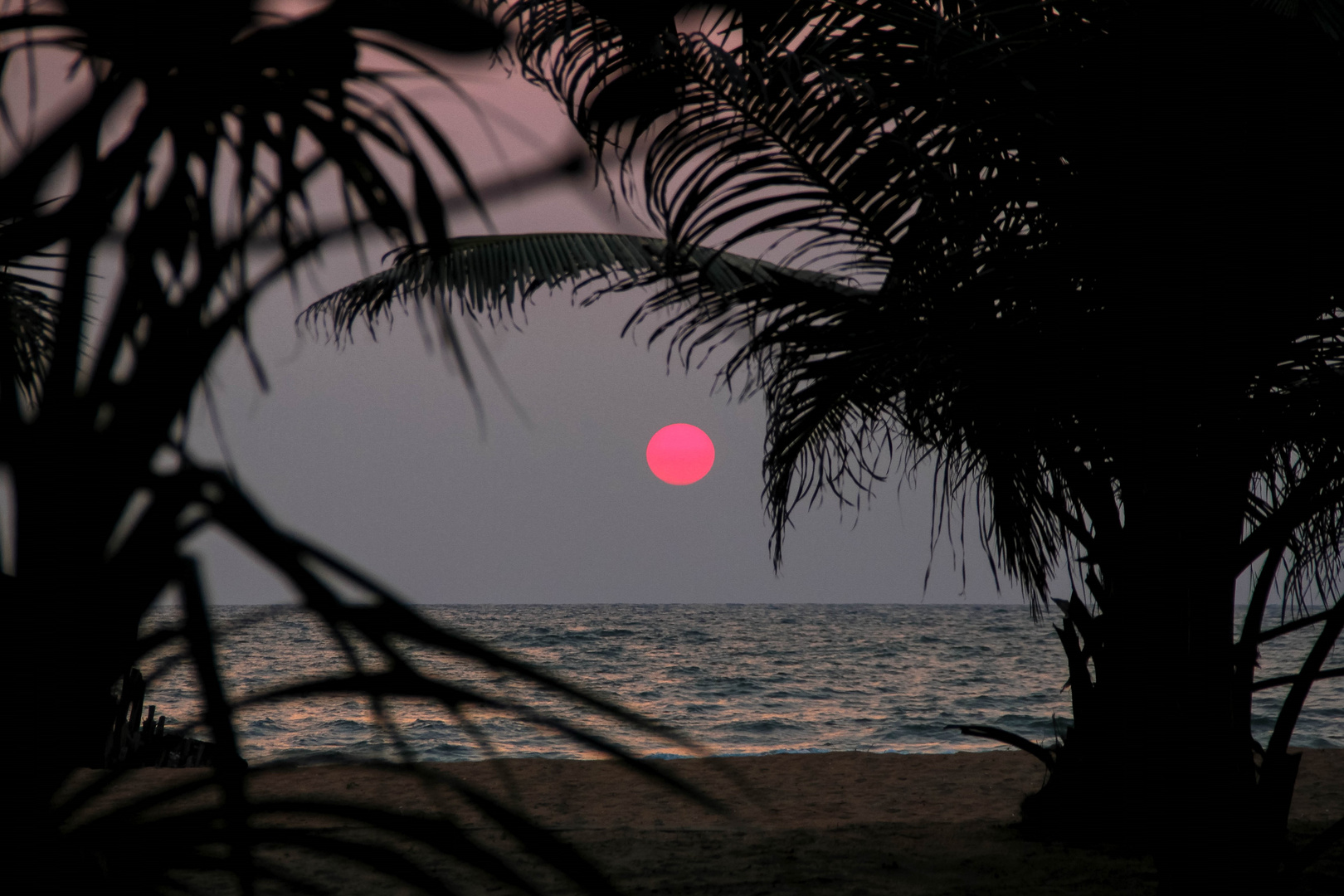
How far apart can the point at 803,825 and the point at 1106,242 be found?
4.18 meters

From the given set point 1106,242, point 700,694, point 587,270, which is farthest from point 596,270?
point 700,694

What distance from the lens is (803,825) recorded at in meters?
5.80

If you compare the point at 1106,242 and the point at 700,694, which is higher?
the point at 1106,242

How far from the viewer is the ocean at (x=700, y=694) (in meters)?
Result: 1.06

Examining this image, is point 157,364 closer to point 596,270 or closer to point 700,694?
point 596,270

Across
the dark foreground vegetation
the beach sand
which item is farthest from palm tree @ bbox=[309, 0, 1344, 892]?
the beach sand

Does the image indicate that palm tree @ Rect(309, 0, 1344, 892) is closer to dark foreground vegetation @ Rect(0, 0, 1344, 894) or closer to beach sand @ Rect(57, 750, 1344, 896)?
dark foreground vegetation @ Rect(0, 0, 1344, 894)

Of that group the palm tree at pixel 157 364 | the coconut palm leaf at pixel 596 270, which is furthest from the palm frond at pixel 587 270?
the palm tree at pixel 157 364

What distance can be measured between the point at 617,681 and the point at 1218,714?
21.9 metres

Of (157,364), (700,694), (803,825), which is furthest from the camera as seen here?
(700,694)

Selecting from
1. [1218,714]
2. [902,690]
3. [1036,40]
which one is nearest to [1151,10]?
[1036,40]

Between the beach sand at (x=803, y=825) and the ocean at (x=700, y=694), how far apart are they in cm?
50

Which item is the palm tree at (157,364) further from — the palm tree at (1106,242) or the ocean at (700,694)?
the palm tree at (1106,242)

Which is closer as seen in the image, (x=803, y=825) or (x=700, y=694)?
(x=803, y=825)
